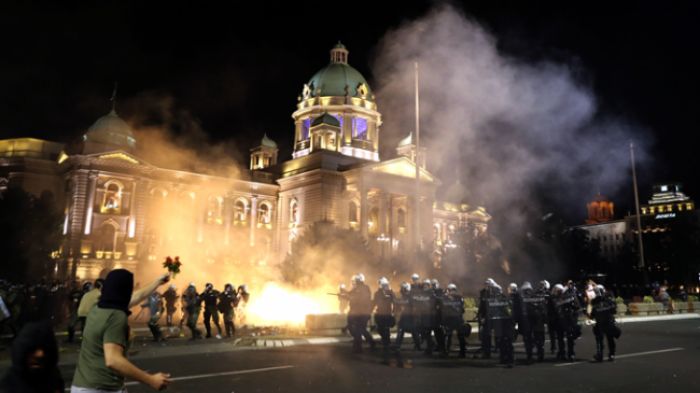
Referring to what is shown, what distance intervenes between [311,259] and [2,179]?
3018cm

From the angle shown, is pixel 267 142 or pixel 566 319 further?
pixel 267 142

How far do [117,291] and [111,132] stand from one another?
4831 centimetres

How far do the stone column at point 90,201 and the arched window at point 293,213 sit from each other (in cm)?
1930

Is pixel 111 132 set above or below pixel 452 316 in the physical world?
above

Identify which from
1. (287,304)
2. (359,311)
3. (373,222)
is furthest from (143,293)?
(373,222)

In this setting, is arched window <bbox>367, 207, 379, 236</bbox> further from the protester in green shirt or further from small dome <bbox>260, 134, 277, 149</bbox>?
the protester in green shirt

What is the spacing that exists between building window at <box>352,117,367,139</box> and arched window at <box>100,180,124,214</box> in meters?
27.6

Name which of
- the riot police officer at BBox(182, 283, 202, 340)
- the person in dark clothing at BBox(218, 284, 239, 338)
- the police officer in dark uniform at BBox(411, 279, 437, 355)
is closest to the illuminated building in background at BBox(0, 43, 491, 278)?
the person in dark clothing at BBox(218, 284, 239, 338)

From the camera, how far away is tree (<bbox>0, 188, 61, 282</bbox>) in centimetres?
3244

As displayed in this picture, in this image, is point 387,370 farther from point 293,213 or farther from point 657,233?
point 657,233

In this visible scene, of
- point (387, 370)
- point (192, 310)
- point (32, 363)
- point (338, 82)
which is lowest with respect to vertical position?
point (387, 370)

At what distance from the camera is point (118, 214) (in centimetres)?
4434

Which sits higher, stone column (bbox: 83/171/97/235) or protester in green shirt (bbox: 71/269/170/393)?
stone column (bbox: 83/171/97/235)

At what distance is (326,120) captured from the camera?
55531 millimetres
